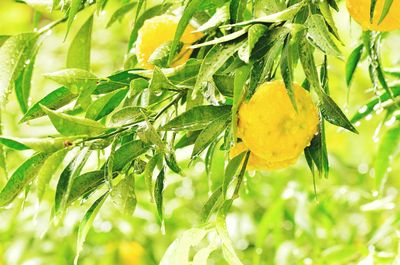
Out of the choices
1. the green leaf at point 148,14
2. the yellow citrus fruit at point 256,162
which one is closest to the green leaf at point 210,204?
the yellow citrus fruit at point 256,162

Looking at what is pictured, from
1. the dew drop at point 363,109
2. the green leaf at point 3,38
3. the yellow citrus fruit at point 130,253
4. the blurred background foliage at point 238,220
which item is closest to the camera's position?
the green leaf at point 3,38

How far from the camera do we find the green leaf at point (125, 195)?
0.66 meters

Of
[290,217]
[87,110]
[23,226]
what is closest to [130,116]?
[87,110]

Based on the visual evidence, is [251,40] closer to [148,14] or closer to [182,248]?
[182,248]

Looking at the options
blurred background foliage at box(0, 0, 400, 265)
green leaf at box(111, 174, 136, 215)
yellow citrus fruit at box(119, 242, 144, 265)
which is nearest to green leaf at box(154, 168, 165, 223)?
green leaf at box(111, 174, 136, 215)

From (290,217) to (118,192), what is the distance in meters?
0.78

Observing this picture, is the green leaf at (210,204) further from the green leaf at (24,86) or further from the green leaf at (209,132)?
the green leaf at (24,86)

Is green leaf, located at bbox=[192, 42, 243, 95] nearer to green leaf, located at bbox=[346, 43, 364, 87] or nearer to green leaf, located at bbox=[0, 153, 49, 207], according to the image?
green leaf, located at bbox=[0, 153, 49, 207]

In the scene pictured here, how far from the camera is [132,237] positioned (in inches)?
59.1

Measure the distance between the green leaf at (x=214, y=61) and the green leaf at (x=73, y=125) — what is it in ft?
0.31

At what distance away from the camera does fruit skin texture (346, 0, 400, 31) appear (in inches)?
25.8

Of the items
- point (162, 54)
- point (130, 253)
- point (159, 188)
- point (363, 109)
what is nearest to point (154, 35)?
point (162, 54)

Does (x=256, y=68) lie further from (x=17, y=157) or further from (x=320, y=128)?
(x=17, y=157)

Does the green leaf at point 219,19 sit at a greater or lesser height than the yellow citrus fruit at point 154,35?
greater
